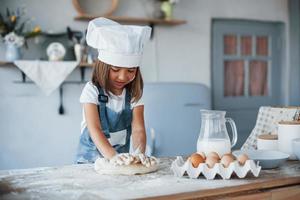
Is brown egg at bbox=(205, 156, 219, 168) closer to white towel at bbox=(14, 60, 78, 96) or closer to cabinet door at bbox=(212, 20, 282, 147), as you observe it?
white towel at bbox=(14, 60, 78, 96)

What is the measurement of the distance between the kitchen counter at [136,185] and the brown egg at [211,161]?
0.17 feet

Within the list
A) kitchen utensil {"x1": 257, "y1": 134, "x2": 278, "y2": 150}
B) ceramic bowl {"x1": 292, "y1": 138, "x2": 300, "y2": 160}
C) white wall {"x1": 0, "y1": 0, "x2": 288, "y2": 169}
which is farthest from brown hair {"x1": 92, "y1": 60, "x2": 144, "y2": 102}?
white wall {"x1": 0, "y1": 0, "x2": 288, "y2": 169}

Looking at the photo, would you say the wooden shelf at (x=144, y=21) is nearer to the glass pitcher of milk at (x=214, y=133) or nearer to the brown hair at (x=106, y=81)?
the brown hair at (x=106, y=81)

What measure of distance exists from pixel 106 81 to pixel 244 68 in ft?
8.96

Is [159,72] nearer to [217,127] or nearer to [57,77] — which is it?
[57,77]

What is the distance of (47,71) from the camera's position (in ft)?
11.0

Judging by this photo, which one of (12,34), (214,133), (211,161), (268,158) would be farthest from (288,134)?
(12,34)

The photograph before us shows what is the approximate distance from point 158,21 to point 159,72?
448mm

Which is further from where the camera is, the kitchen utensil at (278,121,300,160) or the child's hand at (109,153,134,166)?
the kitchen utensil at (278,121,300,160)

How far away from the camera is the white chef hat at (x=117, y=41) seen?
1855mm

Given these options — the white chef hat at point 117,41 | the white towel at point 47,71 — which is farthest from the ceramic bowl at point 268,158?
the white towel at point 47,71

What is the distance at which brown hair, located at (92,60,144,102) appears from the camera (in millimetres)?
1909

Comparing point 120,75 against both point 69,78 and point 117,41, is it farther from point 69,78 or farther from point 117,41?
point 69,78

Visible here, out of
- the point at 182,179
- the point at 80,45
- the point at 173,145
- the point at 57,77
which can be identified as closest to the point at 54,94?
the point at 57,77
